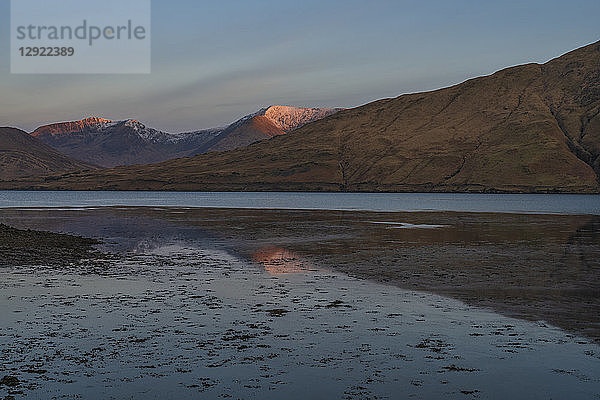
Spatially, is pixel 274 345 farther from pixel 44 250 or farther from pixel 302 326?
pixel 44 250

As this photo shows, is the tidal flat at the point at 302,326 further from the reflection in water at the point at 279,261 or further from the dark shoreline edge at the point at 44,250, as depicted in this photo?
the dark shoreline edge at the point at 44,250

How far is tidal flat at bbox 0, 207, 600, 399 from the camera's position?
1335 cm

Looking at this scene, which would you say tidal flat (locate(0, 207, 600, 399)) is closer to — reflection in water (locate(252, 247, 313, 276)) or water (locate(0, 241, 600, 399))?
water (locate(0, 241, 600, 399))

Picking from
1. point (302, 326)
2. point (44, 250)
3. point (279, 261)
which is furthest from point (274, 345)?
point (44, 250)

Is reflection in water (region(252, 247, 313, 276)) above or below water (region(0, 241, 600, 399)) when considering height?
below

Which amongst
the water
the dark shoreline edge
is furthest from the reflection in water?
the dark shoreline edge

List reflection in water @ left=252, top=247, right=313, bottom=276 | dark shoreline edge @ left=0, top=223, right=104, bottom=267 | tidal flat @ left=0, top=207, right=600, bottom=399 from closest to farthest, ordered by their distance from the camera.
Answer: tidal flat @ left=0, top=207, right=600, bottom=399 → reflection in water @ left=252, top=247, right=313, bottom=276 → dark shoreline edge @ left=0, top=223, right=104, bottom=267

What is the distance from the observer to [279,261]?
1403 inches

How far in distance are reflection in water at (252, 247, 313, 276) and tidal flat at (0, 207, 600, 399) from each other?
0.80 ft

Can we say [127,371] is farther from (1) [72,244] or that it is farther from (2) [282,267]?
(1) [72,244]

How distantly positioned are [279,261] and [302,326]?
16864 mm

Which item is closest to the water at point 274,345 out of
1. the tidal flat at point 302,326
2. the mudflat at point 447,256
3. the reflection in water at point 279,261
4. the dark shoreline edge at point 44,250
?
the tidal flat at point 302,326

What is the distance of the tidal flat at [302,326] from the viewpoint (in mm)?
13352

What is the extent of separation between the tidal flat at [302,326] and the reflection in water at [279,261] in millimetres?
244
